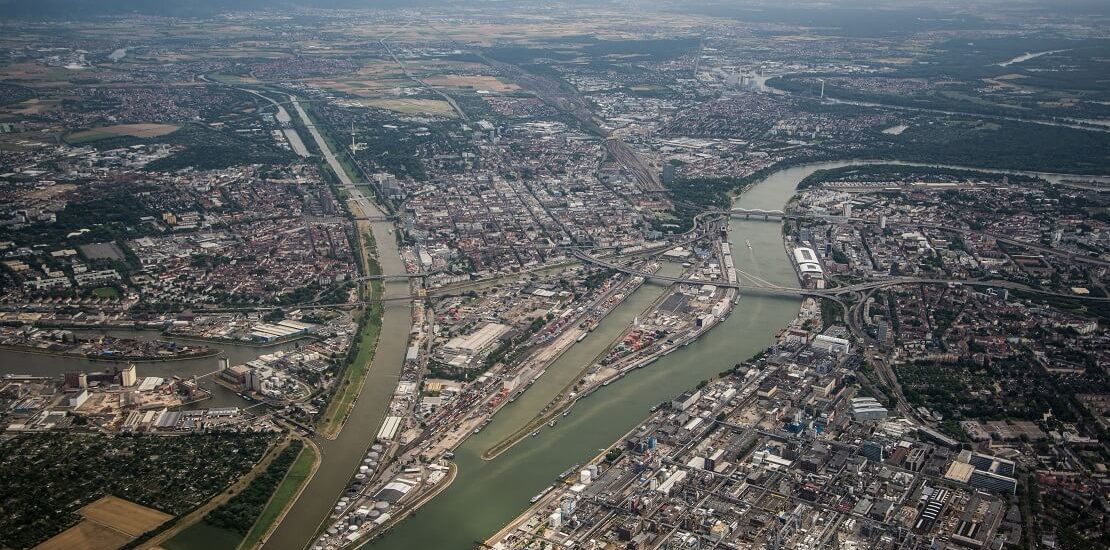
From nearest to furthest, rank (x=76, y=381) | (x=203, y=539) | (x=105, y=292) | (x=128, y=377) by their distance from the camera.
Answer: (x=203, y=539) → (x=76, y=381) → (x=128, y=377) → (x=105, y=292)

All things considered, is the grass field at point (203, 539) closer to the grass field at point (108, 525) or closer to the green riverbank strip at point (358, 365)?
the grass field at point (108, 525)

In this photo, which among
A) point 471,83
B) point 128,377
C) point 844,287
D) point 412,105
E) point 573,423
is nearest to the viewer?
point 573,423

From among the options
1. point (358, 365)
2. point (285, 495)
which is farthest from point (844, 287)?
point (285, 495)

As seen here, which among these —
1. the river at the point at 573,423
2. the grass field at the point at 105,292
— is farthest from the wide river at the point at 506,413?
the grass field at the point at 105,292

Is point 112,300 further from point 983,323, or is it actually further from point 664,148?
point 664,148

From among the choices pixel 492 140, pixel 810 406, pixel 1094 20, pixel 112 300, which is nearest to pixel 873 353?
pixel 810 406

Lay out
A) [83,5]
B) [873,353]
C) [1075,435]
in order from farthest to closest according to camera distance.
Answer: [83,5] < [873,353] < [1075,435]

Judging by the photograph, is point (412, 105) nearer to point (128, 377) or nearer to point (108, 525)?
point (128, 377)
